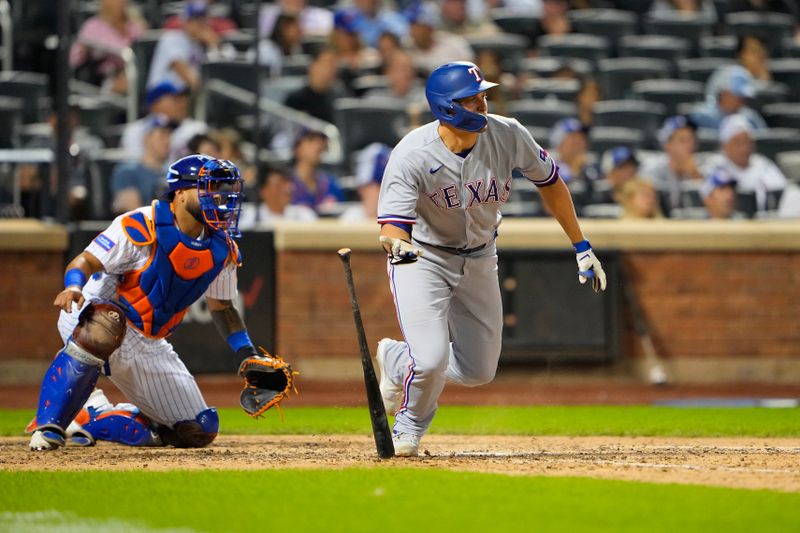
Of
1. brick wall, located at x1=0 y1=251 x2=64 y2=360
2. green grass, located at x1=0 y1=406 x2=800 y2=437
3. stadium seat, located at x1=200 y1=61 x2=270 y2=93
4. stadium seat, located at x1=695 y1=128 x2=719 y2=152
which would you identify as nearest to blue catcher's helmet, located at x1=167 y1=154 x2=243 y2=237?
green grass, located at x1=0 y1=406 x2=800 y2=437

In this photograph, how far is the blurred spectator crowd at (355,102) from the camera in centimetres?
1198

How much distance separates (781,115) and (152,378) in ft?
33.7

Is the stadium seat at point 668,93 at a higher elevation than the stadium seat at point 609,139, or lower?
higher

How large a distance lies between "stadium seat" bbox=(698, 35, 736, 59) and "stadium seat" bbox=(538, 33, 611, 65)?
1.37 metres

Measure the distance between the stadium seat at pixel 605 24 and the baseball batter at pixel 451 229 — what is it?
9.58m

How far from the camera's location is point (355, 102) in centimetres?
1311

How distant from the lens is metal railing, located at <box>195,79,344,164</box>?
12633mm

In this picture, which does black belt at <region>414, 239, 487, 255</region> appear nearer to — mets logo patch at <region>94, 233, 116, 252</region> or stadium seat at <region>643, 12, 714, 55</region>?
mets logo patch at <region>94, 233, 116, 252</region>

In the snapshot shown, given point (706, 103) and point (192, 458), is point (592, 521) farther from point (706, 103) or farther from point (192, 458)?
point (706, 103)

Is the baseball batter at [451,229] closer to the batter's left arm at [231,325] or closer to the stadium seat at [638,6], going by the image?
the batter's left arm at [231,325]

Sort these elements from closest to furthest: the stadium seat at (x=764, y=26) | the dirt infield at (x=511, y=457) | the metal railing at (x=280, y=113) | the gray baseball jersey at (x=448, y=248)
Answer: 1. the dirt infield at (x=511, y=457)
2. the gray baseball jersey at (x=448, y=248)
3. the metal railing at (x=280, y=113)
4. the stadium seat at (x=764, y=26)

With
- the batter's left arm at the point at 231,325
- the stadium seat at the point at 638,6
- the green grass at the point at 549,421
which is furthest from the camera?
the stadium seat at the point at 638,6

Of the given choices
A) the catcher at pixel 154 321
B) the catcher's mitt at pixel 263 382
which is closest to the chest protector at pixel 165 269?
the catcher at pixel 154 321

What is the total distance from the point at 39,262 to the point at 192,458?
5.37 m
